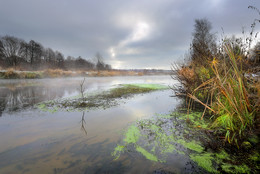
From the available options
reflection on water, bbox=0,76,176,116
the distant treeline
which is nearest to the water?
reflection on water, bbox=0,76,176,116

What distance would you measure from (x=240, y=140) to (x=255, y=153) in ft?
0.79

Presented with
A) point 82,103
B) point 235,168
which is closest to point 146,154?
point 235,168

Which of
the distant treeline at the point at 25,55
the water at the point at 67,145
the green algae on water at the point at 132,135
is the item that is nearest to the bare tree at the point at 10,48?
the distant treeline at the point at 25,55

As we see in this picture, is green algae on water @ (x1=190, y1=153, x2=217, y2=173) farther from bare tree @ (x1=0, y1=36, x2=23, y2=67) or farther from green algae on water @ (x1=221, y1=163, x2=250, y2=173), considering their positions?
bare tree @ (x1=0, y1=36, x2=23, y2=67)

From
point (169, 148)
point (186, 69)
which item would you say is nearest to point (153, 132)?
point (169, 148)

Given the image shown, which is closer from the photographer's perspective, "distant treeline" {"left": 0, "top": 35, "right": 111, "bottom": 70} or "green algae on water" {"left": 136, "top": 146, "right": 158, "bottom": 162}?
"green algae on water" {"left": 136, "top": 146, "right": 158, "bottom": 162}

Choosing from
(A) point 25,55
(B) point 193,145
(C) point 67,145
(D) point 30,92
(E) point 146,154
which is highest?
(A) point 25,55

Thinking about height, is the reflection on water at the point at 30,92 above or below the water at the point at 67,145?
below

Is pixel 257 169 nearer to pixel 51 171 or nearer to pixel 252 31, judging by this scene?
pixel 51 171

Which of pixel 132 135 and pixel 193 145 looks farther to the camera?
pixel 132 135

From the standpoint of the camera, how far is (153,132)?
2775 millimetres

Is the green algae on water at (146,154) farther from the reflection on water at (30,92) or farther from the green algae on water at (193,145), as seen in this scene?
the reflection on water at (30,92)

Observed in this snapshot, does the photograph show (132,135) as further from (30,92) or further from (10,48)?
(10,48)

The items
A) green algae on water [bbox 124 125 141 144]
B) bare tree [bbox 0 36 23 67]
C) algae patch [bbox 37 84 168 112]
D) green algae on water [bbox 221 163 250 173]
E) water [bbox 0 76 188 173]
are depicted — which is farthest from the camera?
bare tree [bbox 0 36 23 67]
